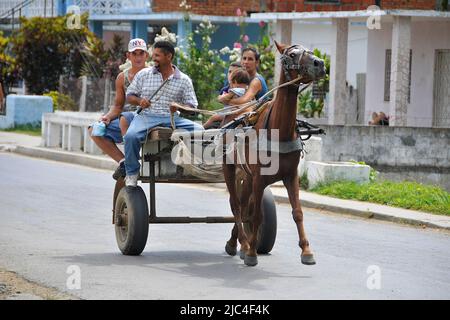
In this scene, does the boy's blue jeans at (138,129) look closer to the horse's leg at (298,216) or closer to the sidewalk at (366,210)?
the horse's leg at (298,216)

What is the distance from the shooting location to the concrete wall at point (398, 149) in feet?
75.9

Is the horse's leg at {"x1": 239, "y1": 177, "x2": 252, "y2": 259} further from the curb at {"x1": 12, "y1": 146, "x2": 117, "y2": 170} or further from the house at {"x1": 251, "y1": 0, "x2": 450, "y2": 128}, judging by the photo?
the house at {"x1": 251, "y1": 0, "x2": 450, "y2": 128}

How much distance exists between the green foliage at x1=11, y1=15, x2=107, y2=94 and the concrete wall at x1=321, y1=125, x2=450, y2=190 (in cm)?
1602

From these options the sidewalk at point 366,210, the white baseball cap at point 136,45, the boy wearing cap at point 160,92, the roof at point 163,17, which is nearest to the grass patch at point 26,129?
the roof at point 163,17

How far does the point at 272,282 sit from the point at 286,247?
2.59 meters

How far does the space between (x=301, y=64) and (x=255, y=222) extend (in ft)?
5.35

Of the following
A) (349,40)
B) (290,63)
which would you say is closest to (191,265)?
(290,63)

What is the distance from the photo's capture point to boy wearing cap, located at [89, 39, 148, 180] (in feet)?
40.2

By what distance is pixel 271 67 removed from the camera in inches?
1242

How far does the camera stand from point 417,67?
1192 inches

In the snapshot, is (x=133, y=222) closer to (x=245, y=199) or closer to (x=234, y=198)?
(x=234, y=198)

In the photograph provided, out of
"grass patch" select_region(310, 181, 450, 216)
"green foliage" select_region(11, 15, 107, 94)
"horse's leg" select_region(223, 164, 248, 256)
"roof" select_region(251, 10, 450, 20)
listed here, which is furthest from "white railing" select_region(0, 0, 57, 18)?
"horse's leg" select_region(223, 164, 248, 256)

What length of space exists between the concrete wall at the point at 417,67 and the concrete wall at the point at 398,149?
5456 mm
